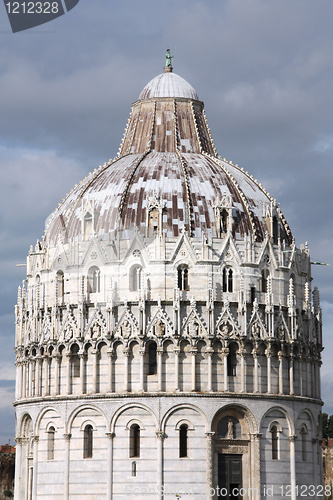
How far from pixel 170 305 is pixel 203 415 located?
7.80 metres

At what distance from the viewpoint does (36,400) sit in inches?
3177

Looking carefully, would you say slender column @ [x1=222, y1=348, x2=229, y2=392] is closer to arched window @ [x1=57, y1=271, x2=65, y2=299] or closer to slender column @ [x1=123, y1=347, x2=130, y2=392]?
slender column @ [x1=123, y1=347, x2=130, y2=392]

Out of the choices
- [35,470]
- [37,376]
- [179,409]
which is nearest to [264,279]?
→ [179,409]

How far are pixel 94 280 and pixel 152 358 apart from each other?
7377 mm

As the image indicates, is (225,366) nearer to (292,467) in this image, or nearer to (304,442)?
(292,467)

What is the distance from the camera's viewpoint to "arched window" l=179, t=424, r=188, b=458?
2980 inches

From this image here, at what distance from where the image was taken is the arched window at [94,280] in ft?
263

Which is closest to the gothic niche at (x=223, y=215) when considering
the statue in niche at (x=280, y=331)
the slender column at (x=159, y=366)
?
the statue in niche at (x=280, y=331)

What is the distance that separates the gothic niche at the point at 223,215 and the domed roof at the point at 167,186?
71 mm

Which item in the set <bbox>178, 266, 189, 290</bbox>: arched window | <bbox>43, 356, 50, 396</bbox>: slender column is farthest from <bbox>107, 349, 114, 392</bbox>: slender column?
<bbox>178, 266, 189, 290</bbox>: arched window

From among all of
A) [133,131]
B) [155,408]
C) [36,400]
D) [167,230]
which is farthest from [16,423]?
[133,131]

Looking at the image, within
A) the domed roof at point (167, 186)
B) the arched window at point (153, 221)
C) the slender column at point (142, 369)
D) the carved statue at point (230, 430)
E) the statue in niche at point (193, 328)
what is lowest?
the carved statue at point (230, 430)

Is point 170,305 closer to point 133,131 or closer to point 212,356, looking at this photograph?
point 212,356

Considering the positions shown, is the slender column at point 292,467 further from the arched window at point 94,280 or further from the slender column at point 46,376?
the slender column at point 46,376
